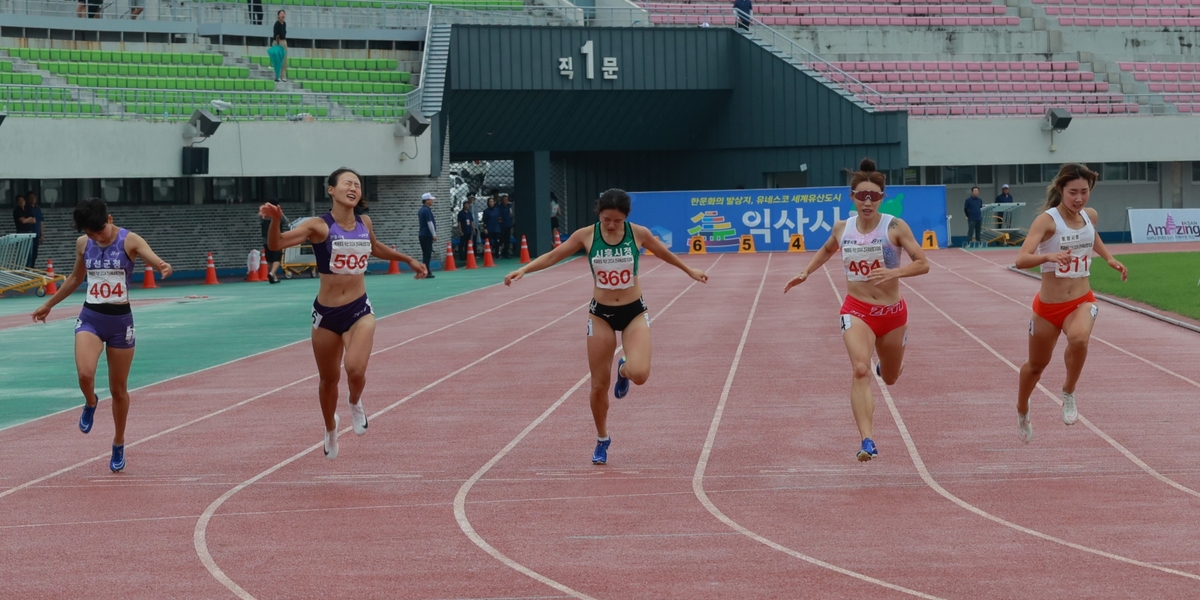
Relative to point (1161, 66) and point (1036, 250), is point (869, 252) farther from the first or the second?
point (1161, 66)

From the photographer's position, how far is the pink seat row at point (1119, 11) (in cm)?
4784

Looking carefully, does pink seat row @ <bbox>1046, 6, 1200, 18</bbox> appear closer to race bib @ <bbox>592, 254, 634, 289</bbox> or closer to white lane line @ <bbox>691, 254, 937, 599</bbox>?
white lane line @ <bbox>691, 254, 937, 599</bbox>

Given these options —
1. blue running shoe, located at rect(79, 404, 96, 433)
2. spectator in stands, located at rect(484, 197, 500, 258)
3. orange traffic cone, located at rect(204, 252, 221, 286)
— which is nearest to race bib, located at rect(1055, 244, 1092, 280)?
blue running shoe, located at rect(79, 404, 96, 433)

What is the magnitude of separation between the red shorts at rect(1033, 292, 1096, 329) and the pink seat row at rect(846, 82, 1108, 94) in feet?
113

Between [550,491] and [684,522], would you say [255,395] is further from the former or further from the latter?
[684,522]

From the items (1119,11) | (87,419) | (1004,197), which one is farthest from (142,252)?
(1119,11)

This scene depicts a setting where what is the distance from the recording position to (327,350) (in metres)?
9.38

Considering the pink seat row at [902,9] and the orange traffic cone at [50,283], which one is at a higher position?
the pink seat row at [902,9]

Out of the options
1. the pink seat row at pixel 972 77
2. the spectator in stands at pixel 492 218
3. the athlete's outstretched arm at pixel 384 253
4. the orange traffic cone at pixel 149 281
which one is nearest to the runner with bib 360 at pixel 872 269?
the athlete's outstretched arm at pixel 384 253

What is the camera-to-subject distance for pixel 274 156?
113 ft

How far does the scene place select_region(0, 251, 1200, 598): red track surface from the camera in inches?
254

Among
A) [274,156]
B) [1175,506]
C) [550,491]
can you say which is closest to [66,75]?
[274,156]

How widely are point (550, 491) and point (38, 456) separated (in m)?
4.19

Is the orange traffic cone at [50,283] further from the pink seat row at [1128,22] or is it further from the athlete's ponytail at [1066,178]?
the pink seat row at [1128,22]
